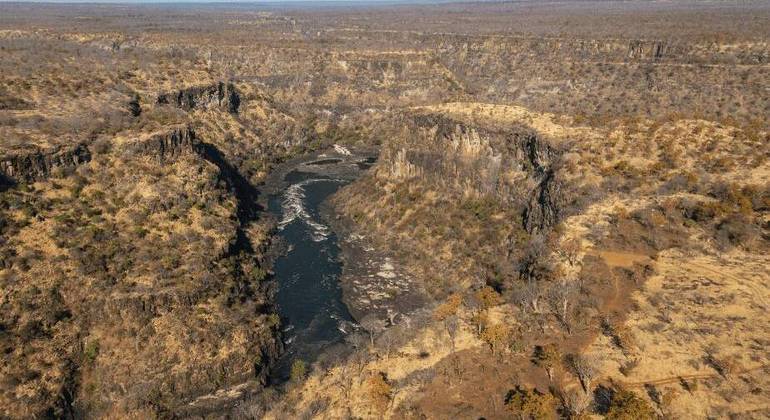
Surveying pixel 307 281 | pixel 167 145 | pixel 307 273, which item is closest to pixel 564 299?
pixel 307 281

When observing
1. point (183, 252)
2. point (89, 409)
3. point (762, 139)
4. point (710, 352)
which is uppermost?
point (762, 139)

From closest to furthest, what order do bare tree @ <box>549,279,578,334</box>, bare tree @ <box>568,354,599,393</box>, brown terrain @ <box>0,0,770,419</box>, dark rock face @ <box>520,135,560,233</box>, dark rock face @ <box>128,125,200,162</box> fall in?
bare tree @ <box>568,354,599,393</box>
brown terrain @ <box>0,0,770,419</box>
bare tree @ <box>549,279,578,334</box>
dark rock face @ <box>520,135,560,233</box>
dark rock face @ <box>128,125,200,162</box>

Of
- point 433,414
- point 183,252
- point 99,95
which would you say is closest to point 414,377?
point 433,414

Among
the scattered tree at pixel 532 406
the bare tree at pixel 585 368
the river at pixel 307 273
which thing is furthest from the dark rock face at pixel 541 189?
the scattered tree at pixel 532 406

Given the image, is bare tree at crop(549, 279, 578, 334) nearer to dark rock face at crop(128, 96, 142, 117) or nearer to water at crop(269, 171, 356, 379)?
water at crop(269, 171, 356, 379)

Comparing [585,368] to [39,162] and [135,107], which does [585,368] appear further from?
[135,107]

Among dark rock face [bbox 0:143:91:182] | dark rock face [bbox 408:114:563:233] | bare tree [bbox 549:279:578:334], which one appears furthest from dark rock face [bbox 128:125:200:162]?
bare tree [bbox 549:279:578:334]

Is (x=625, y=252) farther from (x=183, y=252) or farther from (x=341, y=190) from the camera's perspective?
(x=341, y=190)
